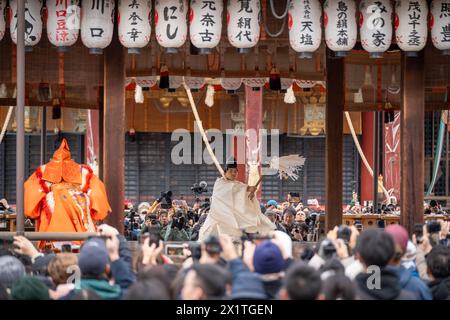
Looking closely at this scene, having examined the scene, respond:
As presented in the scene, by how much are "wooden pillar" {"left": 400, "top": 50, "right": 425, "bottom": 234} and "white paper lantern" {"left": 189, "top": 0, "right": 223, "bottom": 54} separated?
227cm

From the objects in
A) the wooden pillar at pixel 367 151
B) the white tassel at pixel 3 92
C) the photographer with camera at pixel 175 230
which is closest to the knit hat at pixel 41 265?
the photographer with camera at pixel 175 230

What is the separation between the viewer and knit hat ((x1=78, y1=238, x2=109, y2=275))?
722 centimetres

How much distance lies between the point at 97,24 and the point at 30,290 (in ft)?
20.6

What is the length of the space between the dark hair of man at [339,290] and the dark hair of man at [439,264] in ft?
4.76

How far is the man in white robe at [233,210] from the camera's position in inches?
560

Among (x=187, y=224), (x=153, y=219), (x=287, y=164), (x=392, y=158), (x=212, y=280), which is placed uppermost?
(x=392, y=158)

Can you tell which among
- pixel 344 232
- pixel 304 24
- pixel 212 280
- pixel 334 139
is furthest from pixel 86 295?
pixel 334 139

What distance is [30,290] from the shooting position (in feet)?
22.1

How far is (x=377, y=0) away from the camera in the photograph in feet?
41.8

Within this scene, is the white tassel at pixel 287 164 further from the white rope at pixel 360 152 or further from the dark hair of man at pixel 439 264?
the dark hair of man at pixel 439 264

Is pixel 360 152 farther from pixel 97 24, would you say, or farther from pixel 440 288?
pixel 440 288

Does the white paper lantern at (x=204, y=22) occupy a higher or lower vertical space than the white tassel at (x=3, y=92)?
higher

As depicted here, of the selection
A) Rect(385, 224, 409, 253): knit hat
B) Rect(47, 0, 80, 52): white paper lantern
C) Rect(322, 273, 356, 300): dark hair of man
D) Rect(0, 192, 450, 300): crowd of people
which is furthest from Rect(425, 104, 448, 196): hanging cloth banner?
Rect(322, 273, 356, 300): dark hair of man
